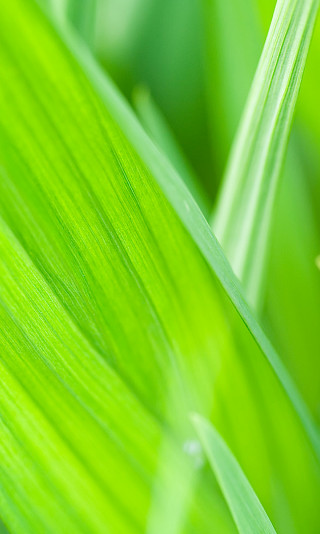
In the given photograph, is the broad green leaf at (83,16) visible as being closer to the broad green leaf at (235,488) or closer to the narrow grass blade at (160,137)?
the narrow grass blade at (160,137)

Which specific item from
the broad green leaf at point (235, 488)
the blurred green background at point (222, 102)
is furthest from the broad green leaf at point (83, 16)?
the broad green leaf at point (235, 488)

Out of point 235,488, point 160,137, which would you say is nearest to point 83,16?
point 160,137

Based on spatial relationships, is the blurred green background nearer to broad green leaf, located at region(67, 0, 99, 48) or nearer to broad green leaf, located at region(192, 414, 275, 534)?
broad green leaf, located at region(67, 0, 99, 48)

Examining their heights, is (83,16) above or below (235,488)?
above

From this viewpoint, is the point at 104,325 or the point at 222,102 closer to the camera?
the point at 104,325

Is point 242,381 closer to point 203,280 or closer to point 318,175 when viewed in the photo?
point 203,280

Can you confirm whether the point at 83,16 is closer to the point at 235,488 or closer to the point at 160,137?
the point at 160,137
